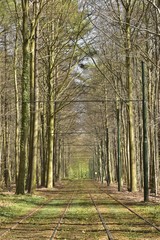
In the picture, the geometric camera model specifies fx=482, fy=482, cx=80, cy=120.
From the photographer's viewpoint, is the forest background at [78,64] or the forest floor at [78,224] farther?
the forest background at [78,64]

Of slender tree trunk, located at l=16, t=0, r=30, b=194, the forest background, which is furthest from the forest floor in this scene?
slender tree trunk, located at l=16, t=0, r=30, b=194

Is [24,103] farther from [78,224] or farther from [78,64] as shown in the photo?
[78,64]

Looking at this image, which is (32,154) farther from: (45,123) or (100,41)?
(45,123)

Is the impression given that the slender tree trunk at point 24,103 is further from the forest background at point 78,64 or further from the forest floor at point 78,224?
the forest floor at point 78,224

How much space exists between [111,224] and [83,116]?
48.9m

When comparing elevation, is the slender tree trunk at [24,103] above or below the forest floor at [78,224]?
above

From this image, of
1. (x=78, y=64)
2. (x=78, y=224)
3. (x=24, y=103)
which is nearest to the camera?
(x=78, y=224)

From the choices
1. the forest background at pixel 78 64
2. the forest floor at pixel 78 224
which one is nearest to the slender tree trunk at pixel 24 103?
the forest background at pixel 78 64

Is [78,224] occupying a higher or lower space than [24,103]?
lower

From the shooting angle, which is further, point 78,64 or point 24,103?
point 78,64

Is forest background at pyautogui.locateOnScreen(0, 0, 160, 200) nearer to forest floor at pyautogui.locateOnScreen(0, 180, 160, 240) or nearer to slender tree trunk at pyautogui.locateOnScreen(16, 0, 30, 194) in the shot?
slender tree trunk at pyautogui.locateOnScreen(16, 0, 30, 194)

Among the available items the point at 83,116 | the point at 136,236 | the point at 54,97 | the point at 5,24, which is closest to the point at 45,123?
the point at 54,97

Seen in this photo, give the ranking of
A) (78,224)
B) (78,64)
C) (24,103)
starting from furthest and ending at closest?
(78,64) → (24,103) → (78,224)

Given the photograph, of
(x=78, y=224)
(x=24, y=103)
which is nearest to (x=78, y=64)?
(x=24, y=103)
